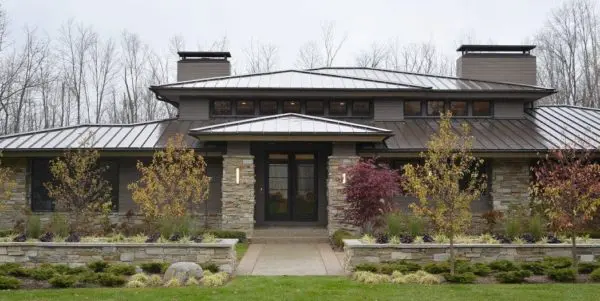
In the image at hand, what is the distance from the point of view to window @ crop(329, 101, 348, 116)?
2056 cm

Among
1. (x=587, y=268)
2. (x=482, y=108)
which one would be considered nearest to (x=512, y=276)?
(x=587, y=268)

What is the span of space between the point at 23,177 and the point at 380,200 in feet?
37.8

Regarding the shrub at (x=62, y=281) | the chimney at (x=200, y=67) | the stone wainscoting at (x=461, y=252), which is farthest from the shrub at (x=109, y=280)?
the chimney at (x=200, y=67)

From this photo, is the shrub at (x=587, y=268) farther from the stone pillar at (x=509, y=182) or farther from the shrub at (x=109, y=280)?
the shrub at (x=109, y=280)

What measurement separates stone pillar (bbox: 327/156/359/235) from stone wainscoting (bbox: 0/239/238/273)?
4.95 meters

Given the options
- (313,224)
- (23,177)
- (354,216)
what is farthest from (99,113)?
(354,216)

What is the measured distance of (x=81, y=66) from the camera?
39906 millimetres

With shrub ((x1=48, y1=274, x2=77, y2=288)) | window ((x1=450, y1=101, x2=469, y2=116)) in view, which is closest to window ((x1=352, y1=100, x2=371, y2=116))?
window ((x1=450, y1=101, x2=469, y2=116))

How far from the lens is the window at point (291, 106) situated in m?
20.7

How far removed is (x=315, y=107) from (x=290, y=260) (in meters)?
8.27

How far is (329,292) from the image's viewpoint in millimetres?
9547

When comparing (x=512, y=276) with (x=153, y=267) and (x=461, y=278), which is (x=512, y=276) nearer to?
(x=461, y=278)

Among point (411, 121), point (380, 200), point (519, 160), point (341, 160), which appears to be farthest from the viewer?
point (411, 121)

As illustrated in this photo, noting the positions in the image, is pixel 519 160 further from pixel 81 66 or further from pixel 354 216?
pixel 81 66
